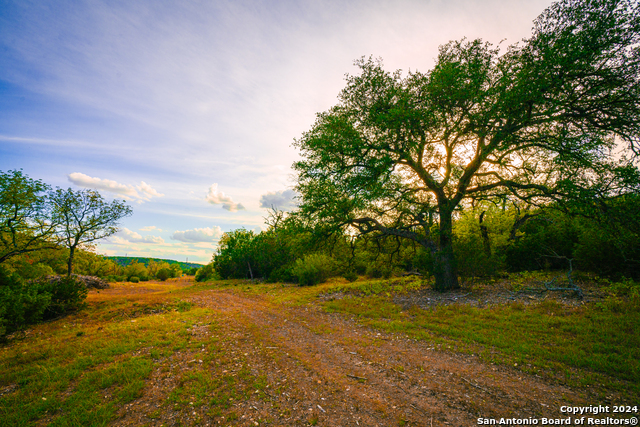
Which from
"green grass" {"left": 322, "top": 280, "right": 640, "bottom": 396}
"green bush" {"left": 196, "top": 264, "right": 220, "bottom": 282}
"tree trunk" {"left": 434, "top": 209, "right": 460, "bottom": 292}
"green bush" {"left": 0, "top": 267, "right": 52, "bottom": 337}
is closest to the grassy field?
"green grass" {"left": 322, "top": 280, "right": 640, "bottom": 396}

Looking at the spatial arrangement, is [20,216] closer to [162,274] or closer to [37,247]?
[37,247]

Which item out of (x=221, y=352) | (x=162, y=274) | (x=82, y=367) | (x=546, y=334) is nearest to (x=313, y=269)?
(x=221, y=352)

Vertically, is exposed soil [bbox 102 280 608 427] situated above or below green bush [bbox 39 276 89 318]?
below

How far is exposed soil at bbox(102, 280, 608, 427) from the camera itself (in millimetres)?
3973

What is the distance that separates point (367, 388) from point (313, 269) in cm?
1743

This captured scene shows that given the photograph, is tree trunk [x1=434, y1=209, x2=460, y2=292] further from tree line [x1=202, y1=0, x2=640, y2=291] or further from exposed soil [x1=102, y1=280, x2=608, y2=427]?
exposed soil [x1=102, y1=280, x2=608, y2=427]

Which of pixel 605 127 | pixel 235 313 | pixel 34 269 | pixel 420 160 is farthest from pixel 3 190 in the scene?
pixel 605 127

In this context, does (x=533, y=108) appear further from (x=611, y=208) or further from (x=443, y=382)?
(x=443, y=382)

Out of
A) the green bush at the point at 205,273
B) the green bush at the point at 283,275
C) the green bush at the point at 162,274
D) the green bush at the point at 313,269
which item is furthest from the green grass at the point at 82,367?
the green bush at the point at 162,274

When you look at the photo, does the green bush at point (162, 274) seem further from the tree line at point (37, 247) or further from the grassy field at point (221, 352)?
the grassy field at point (221, 352)

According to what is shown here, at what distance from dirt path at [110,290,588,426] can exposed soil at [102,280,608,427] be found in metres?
0.02

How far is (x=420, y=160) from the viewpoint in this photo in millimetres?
13250

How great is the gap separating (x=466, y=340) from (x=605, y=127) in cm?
1096

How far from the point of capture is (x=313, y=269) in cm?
2203
